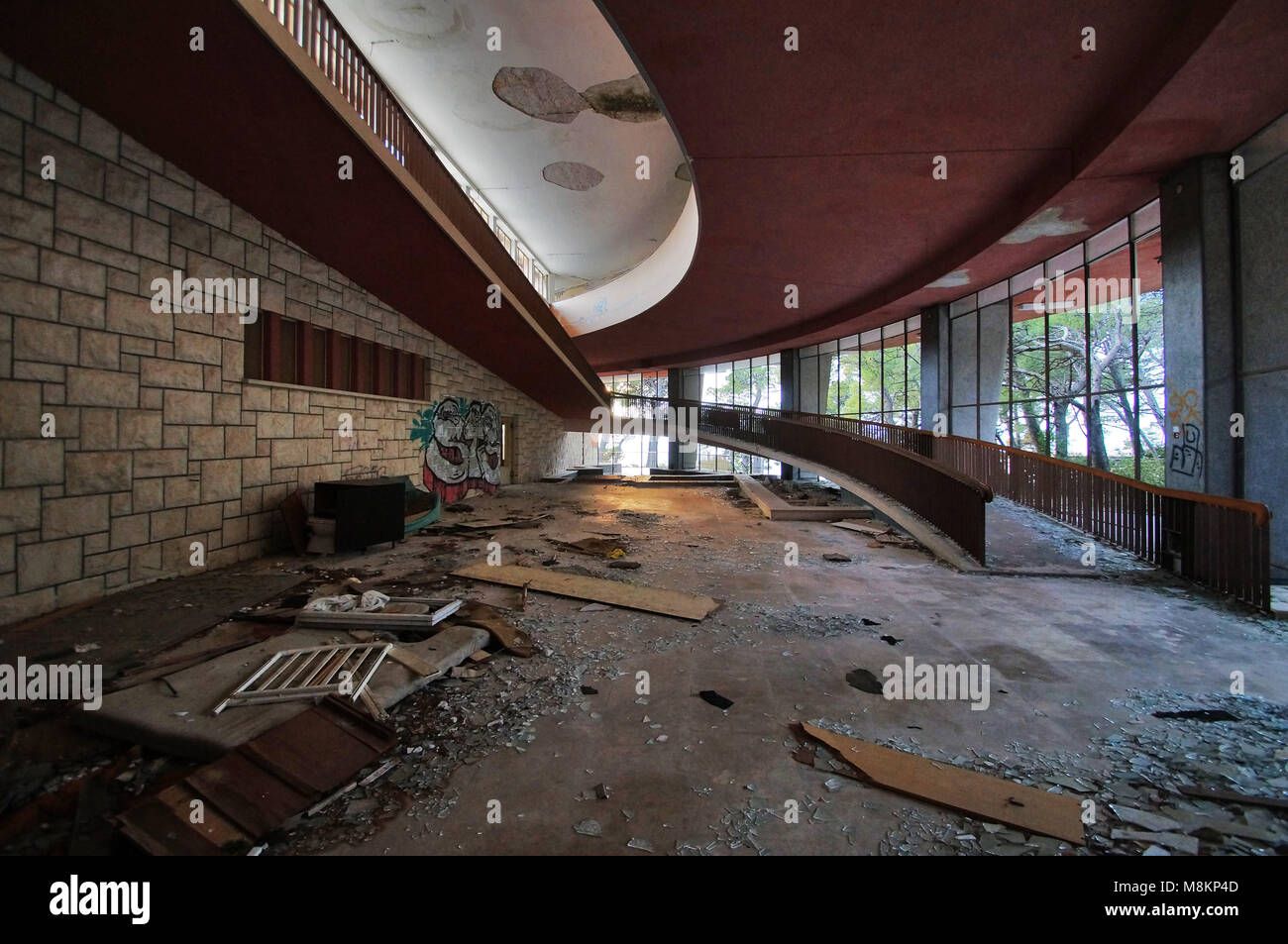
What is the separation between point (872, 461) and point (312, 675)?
1089 centimetres

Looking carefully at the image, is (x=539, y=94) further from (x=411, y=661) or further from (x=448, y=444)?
(x=411, y=661)

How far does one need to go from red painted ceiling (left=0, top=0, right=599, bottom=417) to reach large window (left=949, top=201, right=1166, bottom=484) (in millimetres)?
10918

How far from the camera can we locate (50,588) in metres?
4.26

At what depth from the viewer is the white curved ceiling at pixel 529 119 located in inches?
317

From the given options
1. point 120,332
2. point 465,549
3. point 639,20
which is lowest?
point 465,549

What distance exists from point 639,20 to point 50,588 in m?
7.16

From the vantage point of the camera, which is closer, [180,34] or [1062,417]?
[180,34]

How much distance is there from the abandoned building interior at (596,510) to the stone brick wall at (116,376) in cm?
3

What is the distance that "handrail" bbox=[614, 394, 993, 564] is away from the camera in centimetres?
695

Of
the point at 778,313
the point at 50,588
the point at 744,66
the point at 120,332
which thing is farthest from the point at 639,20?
the point at 778,313

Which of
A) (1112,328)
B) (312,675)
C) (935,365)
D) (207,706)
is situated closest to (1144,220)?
(935,365)

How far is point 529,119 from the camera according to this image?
35.7 feet
